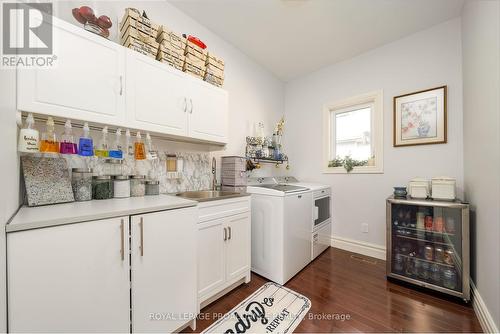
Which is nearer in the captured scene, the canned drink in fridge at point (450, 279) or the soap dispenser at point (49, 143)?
the soap dispenser at point (49, 143)

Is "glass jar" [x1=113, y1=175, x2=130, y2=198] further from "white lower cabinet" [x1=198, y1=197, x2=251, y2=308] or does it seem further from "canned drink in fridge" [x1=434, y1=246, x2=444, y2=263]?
"canned drink in fridge" [x1=434, y1=246, x2=444, y2=263]

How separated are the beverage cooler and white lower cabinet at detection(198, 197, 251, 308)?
156 cm

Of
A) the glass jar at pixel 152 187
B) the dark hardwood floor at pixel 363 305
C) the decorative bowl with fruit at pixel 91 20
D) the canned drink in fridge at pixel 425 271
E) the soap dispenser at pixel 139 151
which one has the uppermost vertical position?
the decorative bowl with fruit at pixel 91 20

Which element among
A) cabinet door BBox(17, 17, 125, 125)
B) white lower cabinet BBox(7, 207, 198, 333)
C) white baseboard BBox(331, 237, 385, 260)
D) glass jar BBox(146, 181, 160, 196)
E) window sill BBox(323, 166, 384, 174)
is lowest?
white baseboard BBox(331, 237, 385, 260)

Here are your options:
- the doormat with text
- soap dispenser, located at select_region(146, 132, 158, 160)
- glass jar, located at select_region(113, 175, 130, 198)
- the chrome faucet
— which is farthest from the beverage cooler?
glass jar, located at select_region(113, 175, 130, 198)

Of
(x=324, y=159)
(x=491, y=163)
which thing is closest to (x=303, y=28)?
(x=324, y=159)

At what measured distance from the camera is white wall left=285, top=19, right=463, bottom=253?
211 centimetres

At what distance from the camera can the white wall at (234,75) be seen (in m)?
1.62

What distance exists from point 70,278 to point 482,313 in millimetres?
2714

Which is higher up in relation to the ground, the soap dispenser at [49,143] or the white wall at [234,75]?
the white wall at [234,75]

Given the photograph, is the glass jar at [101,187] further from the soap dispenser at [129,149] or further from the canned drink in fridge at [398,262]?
the canned drink in fridge at [398,262]

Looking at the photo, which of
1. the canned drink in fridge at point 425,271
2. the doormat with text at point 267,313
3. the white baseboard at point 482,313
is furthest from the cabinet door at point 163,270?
the canned drink in fridge at point 425,271

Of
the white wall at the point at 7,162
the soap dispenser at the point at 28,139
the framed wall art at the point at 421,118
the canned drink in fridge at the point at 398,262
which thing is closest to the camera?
the white wall at the point at 7,162

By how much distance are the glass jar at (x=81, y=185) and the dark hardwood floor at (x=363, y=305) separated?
127 centimetres
